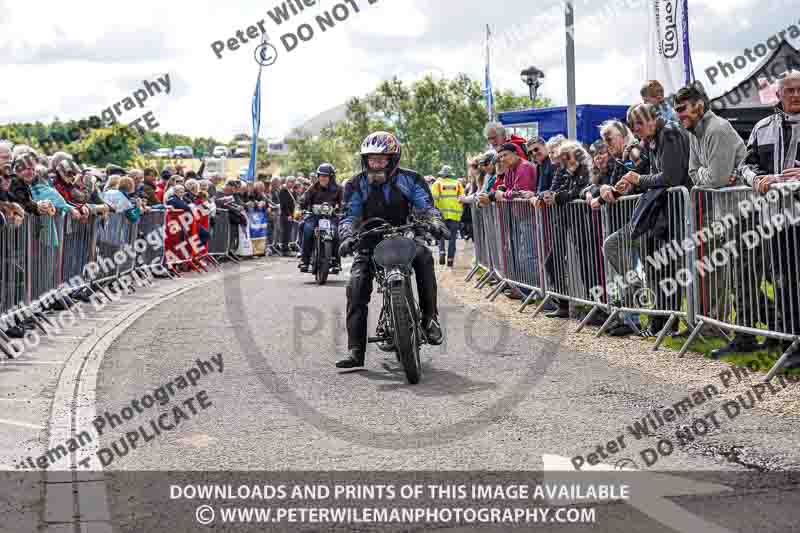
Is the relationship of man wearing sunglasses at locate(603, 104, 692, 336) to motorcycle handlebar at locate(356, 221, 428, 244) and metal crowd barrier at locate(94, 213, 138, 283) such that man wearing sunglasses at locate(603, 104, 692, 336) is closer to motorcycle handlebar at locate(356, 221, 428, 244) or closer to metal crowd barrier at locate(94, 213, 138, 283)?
motorcycle handlebar at locate(356, 221, 428, 244)

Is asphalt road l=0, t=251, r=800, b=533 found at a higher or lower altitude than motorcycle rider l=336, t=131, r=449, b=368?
lower

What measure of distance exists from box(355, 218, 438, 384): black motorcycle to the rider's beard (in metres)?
0.31

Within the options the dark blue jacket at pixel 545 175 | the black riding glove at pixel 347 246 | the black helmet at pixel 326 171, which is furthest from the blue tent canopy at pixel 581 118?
the black riding glove at pixel 347 246

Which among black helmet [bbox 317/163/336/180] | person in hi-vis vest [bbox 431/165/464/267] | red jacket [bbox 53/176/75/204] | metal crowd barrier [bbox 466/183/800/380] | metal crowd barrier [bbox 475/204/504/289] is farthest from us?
person in hi-vis vest [bbox 431/165/464/267]

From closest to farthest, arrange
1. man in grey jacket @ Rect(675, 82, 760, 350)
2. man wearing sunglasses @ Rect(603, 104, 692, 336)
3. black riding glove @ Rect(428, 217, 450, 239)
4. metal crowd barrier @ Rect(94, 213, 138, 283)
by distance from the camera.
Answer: man in grey jacket @ Rect(675, 82, 760, 350) → black riding glove @ Rect(428, 217, 450, 239) → man wearing sunglasses @ Rect(603, 104, 692, 336) → metal crowd barrier @ Rect(94, 213, 138, 283)

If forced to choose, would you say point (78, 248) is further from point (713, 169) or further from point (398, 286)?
point (713, 169)

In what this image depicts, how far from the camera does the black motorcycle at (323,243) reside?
18875mm

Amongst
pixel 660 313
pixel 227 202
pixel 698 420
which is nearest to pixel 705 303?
pixel 660 313

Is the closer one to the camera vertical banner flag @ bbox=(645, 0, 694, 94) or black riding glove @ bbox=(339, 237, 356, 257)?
black riding glove @ bbox=(339, 237, 356, 257)

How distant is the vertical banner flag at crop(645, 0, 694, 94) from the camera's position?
53.4 ft

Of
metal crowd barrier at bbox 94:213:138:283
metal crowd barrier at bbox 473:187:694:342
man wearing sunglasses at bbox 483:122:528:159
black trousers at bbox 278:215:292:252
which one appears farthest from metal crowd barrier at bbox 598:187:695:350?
black trousers at bbox 278:215:292:252

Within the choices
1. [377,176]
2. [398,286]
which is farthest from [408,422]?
[377,176]

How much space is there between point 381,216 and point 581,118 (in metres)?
15.4

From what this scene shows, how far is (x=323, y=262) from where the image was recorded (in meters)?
18.8
